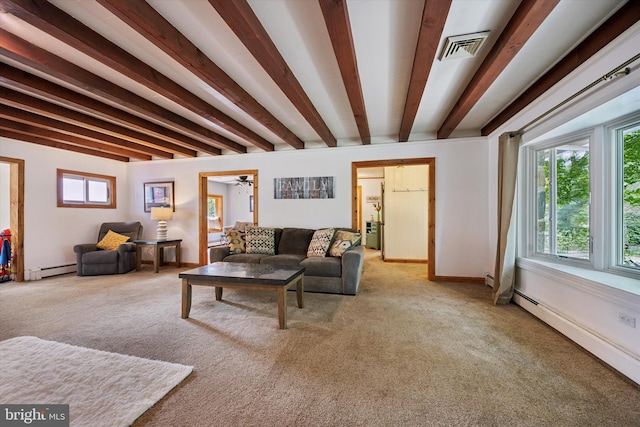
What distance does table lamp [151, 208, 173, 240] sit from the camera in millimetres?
5152

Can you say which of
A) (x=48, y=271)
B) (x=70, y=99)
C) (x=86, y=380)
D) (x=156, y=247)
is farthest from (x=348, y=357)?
(x=48, y=271)

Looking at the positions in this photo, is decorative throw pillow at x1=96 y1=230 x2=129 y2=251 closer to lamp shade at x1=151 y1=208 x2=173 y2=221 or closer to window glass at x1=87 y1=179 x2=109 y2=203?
lamp shade at x1=151 y1=208 x2=173 y2=221

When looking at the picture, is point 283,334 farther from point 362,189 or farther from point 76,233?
point 362,189

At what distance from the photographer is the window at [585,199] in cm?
211

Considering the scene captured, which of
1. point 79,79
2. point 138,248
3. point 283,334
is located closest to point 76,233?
point 138,248

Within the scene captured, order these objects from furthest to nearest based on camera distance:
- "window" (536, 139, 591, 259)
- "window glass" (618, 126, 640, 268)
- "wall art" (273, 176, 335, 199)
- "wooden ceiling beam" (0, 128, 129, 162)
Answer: "wall art" (273, 176, 335, 199), "wooden ceiling beam" (0, 128, 129, 162), "window" (536, 139, 591, 259), "window glass" (618, 126, 640, 268)

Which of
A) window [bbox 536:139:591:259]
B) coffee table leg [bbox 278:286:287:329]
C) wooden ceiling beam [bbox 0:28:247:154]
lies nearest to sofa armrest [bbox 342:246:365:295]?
coffee table leg [bbox 278:286:287:329]

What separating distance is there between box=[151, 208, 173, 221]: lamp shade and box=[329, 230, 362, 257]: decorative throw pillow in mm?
3594

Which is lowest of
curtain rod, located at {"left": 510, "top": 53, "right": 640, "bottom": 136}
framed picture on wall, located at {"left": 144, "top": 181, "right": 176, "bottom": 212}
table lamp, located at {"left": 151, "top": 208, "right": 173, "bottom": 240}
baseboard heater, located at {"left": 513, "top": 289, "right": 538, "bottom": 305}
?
baseboard heater, located at {"left": 513, "top": 289, "right": 538, "bottom": 305}

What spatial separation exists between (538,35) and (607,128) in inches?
44.7

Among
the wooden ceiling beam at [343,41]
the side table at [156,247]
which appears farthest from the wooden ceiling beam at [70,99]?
the wooden ceiling beam at [343,41]

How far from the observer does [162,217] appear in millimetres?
5172

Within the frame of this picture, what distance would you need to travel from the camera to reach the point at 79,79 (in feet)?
7.50

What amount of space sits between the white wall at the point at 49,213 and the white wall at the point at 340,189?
2.78 ft
